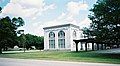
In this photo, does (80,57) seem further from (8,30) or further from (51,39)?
(51,39)

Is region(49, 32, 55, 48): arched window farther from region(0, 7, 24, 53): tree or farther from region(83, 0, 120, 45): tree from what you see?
region(83, 0, 120, 45): tree

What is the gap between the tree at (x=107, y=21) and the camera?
95.6 feet

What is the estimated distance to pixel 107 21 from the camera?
2994cm

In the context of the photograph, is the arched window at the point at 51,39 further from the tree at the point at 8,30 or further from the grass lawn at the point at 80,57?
the grass lawn at the point at 80,57

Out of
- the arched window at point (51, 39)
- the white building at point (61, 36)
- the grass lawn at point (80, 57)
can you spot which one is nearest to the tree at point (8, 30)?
the grass lawn at point (80, 57)

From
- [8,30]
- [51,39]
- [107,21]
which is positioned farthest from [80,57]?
[51,39]

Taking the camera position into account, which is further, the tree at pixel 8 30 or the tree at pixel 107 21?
the tree at pixel 8 30

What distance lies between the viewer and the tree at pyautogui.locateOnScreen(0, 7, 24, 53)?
4647 centimetres

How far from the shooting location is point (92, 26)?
33.8 m

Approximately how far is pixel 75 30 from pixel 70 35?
4.00 m

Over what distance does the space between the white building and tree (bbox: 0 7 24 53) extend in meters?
19.0

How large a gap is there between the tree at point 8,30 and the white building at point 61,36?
19.0 m

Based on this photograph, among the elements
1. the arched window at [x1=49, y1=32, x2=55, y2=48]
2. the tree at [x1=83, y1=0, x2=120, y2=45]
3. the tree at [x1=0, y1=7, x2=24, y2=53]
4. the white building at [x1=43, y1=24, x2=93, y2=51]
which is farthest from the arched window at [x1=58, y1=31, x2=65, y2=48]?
the tree at [x1=83, y1=0, x2=120, y2=45]

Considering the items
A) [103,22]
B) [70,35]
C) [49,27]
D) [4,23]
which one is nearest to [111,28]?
[103,22]
